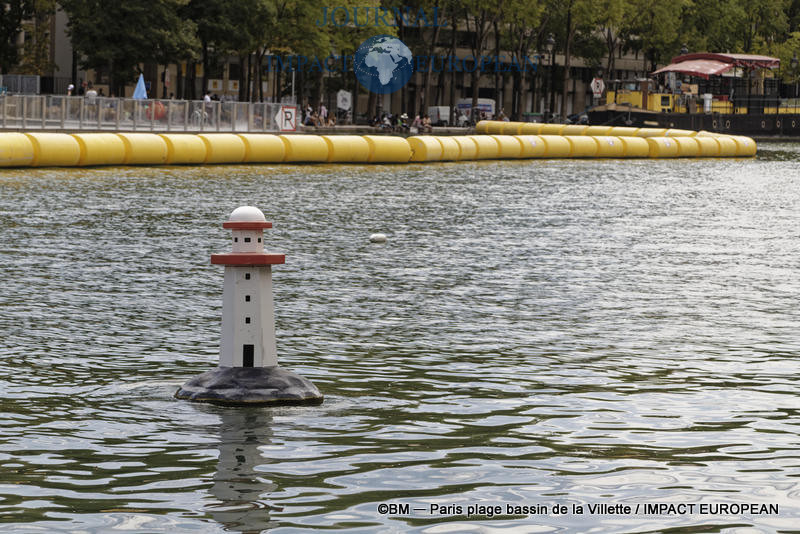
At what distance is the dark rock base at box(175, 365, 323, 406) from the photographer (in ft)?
29.6

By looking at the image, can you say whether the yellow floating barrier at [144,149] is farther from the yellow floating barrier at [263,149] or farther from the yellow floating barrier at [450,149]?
the yellow floating barrier at [450,149]

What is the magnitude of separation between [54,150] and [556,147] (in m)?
20.7

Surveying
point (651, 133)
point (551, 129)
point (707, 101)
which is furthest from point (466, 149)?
point (707, 101)

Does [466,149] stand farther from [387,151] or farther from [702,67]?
[702,67]

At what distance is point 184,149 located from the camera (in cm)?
3803

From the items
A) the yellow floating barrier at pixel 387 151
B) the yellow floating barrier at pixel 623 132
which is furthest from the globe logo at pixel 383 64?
the yellow floating barrier at pixel 387 151

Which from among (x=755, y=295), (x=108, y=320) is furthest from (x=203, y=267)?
(x=755, y=295)

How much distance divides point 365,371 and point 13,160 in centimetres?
2440

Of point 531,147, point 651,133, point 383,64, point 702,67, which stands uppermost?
point 383,64

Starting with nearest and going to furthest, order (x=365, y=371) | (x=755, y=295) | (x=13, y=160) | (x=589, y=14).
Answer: (x=365, y=371)
(x=755, y=295)
(x=13, y=160)
(x=589, y=14)

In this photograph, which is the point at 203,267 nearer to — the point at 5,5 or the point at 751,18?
the point at 5,5

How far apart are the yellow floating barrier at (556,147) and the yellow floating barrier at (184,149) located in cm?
1480

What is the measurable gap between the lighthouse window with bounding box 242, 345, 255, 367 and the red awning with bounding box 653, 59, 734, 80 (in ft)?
237

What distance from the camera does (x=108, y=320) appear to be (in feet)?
41.7
